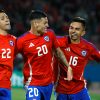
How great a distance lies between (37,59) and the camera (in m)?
7.93

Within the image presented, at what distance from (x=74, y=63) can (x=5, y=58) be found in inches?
48.8

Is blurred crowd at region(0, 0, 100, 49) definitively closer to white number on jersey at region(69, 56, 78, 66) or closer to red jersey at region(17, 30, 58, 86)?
white number on jersey at region(69, 56, 78, 66)

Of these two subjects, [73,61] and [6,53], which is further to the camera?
[73,61]

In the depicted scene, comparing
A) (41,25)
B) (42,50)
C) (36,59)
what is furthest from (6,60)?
(41,25)

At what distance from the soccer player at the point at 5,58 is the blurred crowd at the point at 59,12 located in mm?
9301

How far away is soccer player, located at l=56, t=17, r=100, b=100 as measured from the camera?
27.3ft

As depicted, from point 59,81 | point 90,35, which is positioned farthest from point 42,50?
point 90,35

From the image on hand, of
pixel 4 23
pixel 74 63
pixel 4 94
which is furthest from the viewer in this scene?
pixel 74 63

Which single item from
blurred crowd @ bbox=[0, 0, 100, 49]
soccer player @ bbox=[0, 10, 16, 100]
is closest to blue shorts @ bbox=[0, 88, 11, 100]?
soccer player @ bbox=[0, 10, 16, 100]

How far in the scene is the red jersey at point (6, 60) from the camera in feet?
25.1

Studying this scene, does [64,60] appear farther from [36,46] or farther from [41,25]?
[41,25]

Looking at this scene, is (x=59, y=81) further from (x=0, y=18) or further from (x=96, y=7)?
(x=96, y=7)

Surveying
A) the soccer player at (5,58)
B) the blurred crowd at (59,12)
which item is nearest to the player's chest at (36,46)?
the soccer player at (5,58)

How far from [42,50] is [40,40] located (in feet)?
0.59
